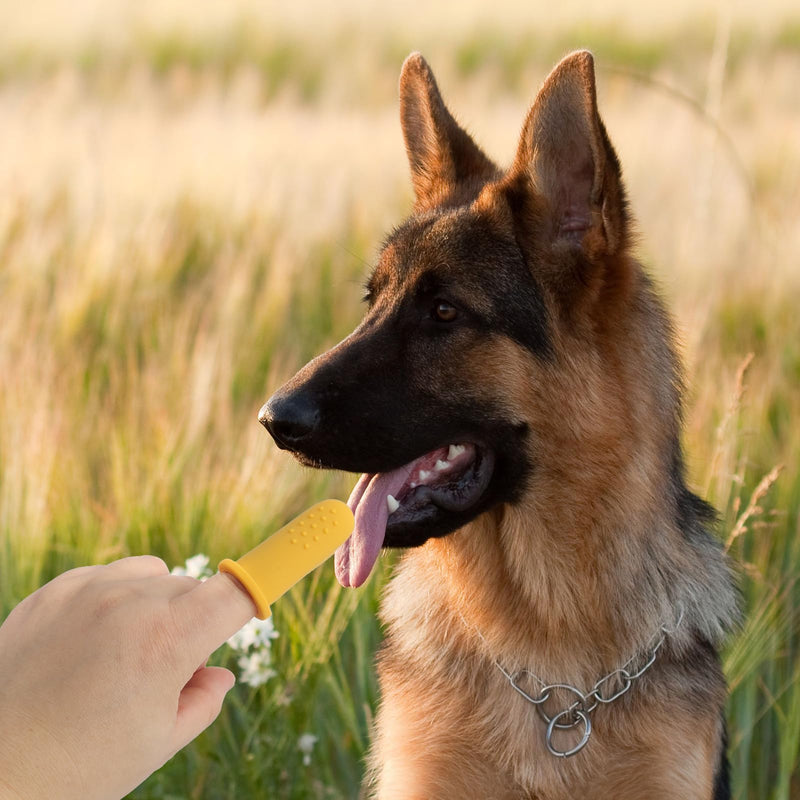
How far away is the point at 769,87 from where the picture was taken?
798 centimetres

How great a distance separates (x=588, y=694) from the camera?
294cm


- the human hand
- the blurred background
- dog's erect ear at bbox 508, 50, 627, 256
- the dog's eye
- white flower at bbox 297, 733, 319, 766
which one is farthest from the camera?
the blurred background

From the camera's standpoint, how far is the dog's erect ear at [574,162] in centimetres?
259

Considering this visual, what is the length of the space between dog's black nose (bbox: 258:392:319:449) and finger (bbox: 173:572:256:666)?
1343mm

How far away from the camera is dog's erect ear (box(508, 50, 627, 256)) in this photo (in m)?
2.59

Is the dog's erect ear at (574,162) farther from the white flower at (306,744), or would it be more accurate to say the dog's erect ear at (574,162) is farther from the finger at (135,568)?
the white flower at (306,744)

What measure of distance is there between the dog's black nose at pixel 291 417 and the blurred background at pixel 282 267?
1194mm

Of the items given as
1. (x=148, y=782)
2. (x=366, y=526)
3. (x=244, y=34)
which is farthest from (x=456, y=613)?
(x=244, y=34)

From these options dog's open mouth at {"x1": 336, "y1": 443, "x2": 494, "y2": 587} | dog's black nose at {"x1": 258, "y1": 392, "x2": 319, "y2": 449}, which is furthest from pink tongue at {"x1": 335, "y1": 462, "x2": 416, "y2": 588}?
dog's black nose at {"x1": 258, "y1": 392, "x2": 319, "y2": 449}

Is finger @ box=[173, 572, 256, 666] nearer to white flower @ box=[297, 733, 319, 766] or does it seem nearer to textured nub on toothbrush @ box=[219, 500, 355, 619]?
textured nub on toothbrush @ box=[219, 500, 355, 619]

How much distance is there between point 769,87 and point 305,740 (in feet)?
21.3

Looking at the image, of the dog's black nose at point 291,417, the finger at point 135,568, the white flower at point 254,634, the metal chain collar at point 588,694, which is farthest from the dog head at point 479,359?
the finger at point 135,568

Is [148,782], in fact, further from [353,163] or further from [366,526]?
[353,163]

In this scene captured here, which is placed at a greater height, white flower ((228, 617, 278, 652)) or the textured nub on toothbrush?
the textured nub on toothbrush
